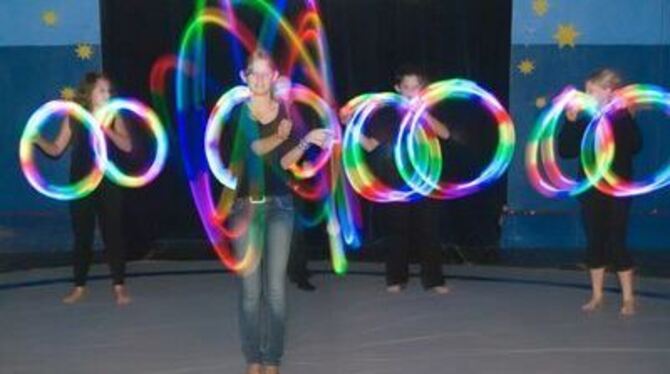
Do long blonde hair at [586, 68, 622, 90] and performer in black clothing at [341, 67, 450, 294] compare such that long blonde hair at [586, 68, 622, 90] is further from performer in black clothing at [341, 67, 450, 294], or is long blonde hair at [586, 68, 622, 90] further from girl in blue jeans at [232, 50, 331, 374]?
girl in blue jeans at [232, 50, 331, 374]

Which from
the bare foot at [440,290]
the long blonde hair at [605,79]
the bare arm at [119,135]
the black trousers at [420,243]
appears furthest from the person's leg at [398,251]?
the bare arm at [119,135]

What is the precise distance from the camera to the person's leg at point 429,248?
7809 millimetres

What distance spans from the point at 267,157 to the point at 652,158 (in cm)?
586

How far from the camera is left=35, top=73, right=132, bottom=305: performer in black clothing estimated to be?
7.18m

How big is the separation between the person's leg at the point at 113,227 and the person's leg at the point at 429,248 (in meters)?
2.18

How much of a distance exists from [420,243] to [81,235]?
246cm

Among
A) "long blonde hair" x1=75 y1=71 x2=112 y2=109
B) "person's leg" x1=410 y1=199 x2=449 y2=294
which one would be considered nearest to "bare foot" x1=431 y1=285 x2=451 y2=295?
"person's leg" x1=410 y1=199 x2=449 y2=294

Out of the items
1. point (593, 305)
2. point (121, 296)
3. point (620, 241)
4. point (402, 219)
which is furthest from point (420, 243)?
point (121, 296)

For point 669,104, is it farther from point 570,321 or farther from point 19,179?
point 19,179

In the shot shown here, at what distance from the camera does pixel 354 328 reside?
655 cm

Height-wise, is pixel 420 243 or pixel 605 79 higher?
pixel 605 79

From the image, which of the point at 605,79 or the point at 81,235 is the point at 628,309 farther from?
the point at 81,235

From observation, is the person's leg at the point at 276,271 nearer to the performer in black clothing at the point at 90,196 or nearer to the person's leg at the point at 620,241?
the performer in black clothing at the point at 90,196

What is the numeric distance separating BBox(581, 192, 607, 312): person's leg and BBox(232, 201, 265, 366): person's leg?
Result: 2688 millimetres
